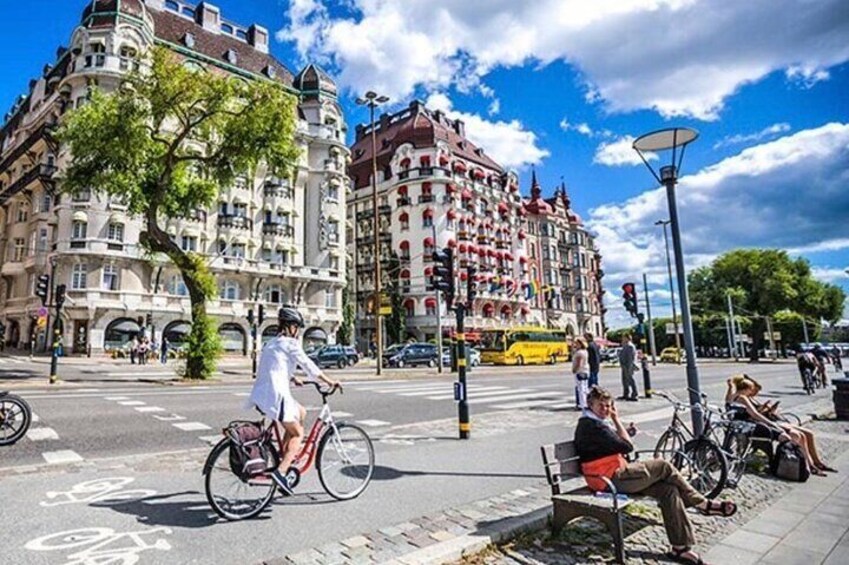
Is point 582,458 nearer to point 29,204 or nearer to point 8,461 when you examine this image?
point 8,461

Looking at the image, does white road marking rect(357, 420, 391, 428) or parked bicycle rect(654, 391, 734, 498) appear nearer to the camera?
parked bicycle rect(654, 391, 734, 498)

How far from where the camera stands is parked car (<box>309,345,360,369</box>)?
36.3 m

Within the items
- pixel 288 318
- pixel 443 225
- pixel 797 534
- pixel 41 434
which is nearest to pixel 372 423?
pixel 41 434

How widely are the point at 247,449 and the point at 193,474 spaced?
2.05 metres

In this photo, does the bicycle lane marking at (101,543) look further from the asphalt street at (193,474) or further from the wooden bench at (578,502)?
the wooden bench at (578,502)

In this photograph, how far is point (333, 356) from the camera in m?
37.1

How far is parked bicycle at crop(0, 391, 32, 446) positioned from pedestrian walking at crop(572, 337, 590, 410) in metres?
11.0

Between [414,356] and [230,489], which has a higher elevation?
[414,356]

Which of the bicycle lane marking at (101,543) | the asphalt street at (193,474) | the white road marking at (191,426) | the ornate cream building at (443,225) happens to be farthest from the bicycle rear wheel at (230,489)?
the ornate cream building at (443,225)

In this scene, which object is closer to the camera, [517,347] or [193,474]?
[193,474]

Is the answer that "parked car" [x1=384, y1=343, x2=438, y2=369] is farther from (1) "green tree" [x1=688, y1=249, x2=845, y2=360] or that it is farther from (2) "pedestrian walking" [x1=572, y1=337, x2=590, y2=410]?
(1) "green tree" [x1=688, y1=249, x2=845, y2=360]

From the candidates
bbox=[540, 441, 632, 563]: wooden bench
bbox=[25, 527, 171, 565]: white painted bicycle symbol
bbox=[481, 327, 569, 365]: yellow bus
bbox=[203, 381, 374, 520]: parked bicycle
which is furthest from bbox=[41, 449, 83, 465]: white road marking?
bbox=[481, 327, 569, 365]: yellow bus

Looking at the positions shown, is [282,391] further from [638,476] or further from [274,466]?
[638,476]

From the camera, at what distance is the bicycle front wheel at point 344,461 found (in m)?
5.32
